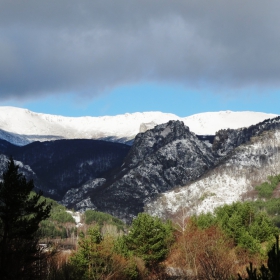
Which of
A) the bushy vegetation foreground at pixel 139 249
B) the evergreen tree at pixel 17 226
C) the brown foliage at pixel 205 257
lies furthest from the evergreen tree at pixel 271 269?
the brown foliage at pixel 205 257

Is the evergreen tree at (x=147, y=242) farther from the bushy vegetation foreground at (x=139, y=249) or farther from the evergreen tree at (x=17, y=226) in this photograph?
the evergreen tree at (x=17, y=226)

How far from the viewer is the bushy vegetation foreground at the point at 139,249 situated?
52.6m

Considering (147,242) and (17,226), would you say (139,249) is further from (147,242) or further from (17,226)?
(17,226)

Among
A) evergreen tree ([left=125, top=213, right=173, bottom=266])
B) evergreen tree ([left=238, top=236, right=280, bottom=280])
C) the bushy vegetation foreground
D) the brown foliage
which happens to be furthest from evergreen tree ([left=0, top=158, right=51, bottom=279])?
evergreen tree ([left=125, top=213, right=173, bottom=266])

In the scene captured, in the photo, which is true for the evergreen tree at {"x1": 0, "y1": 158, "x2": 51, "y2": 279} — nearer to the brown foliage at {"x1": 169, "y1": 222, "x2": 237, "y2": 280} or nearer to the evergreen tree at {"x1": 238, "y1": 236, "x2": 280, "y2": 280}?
the brown foliage at {"x1": 169, "y1": 222, "x2": 237, "y2": 280}

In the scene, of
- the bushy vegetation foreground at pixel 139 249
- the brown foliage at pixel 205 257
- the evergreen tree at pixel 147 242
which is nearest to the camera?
the bushy vegetation foreground at pixel 139 249

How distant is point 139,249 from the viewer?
107 meters

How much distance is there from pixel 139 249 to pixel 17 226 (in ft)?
188

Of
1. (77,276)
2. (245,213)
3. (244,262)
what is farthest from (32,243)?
(245,213)

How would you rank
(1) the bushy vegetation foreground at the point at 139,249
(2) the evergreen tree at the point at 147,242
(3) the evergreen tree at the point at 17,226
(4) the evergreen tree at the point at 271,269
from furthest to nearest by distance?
(2) the evergreen tree at the point at 147,242 < (1) the bushy vegetation foreground at the point at 139,249 < (3) the evergreen tree at the point at 17,226 < (4) the evergreen tree at the point at 271,269

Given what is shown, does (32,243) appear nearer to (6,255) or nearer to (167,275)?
(6,255)

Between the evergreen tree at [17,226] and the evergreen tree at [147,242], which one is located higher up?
the evergreen tree at [17,226]

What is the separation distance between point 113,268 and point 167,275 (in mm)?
32609

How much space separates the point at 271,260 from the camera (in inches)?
1003
